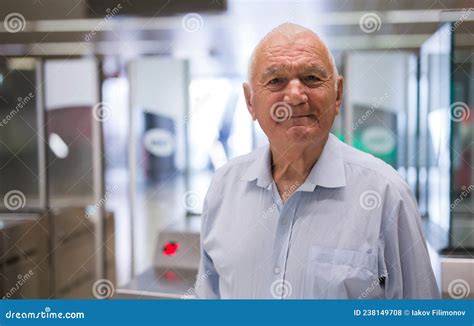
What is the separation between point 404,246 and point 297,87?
48cm

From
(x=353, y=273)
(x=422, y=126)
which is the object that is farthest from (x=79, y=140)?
(x=422, y=126)

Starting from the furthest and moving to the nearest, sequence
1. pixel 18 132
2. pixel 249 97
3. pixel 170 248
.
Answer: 1. pixel 170 248
2. pixel 18 132
3. pixel 249 97

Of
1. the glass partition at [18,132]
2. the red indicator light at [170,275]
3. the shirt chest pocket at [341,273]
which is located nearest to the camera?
the shirt chest pocket at [341,273]

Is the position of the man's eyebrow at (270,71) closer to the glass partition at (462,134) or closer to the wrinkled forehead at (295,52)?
the wrinkled forehead at (295,52)

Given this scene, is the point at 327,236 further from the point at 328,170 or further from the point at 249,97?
A: the point at 249,97

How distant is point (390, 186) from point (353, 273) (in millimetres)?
237

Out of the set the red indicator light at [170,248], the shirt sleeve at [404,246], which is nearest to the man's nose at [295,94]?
the shirt sleeve at [404,246]

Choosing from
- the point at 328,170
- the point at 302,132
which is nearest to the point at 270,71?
the point at 302,132

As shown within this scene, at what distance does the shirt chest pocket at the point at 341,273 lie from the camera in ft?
3.27

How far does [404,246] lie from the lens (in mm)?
1012

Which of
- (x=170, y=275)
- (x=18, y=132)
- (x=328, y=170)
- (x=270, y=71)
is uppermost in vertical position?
(x=270, y=71)

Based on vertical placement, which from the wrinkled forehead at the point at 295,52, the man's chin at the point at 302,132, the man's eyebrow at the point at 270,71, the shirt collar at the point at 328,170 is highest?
the wrinkled forehead at the point at 295,52

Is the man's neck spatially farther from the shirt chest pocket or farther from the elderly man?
the shirt chest pocket

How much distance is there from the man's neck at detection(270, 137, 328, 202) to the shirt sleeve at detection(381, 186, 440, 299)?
238 mm
